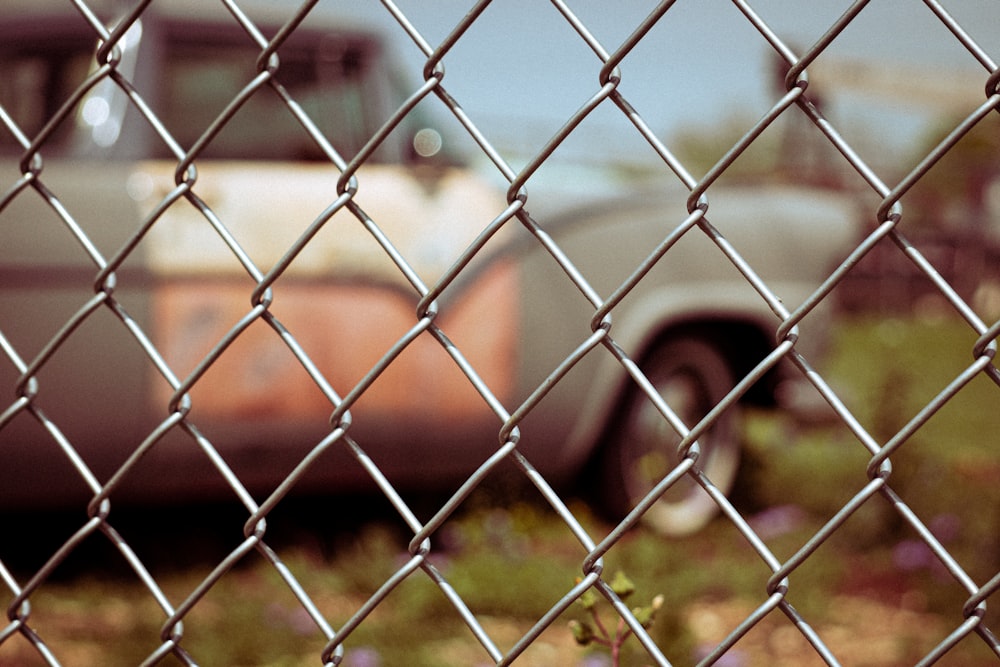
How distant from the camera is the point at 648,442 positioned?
164 inches

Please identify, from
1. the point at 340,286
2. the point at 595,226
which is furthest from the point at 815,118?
the point at 595,226

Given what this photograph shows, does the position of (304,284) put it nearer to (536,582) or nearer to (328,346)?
(328,346)

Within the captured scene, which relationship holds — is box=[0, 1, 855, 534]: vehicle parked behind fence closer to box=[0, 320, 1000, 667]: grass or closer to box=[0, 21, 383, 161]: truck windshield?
box=[0, 21, 383, 161]: truck windshield

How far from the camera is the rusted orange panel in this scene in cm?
317

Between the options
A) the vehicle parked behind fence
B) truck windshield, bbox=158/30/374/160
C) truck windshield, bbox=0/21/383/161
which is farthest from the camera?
truck windshield, bbox=158/30/374/160

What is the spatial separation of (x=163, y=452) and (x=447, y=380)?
949mm

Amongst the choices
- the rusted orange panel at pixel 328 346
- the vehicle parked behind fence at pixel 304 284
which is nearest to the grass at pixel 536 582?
the vehicle parked behind fence at pixel 304 284

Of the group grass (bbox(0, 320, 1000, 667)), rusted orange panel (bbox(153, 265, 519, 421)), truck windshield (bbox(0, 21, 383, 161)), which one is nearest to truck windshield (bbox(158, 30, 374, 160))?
truck windshield (bbox(0, 21, 383, 161))

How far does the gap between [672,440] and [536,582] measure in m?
1.25

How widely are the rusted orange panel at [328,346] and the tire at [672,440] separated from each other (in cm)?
73

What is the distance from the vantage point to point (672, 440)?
168 inches

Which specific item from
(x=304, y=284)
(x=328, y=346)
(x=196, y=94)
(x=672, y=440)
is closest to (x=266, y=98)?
(x=196, y=94)

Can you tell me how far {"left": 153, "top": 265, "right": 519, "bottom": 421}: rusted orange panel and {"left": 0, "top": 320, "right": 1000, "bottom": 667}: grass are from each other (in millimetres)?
521

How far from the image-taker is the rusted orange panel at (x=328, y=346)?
3170 millimetres
